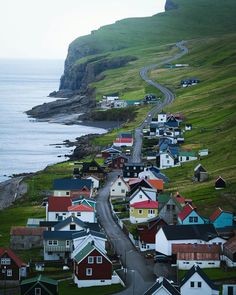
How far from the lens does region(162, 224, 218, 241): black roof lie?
70.5m

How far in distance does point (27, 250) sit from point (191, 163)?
50791 mm

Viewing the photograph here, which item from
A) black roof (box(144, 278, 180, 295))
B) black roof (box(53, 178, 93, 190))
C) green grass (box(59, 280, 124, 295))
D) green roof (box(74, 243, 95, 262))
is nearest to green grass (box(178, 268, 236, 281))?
green grass (box(59, 280, 124, 295))

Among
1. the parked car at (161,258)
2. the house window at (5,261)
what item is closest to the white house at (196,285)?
the parked car at (161,258)

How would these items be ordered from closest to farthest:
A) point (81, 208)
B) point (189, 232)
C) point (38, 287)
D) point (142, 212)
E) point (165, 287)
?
point (165, 287)
point (38, 287)
point (189, 232)
point (81, 208)
point (142, 212)

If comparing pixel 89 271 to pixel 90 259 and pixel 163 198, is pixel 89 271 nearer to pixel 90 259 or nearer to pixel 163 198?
pixel 90 259

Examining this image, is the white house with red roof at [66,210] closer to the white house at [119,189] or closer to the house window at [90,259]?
the white house at [119,189]

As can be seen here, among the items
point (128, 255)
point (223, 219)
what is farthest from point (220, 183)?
point (128, 255)

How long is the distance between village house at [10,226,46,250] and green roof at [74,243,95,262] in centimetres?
1051

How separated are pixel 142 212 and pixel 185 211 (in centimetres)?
610

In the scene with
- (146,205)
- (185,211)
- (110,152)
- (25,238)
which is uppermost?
(110,152)

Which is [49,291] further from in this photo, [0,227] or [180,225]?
[0,227]

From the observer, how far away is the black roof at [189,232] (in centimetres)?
7050

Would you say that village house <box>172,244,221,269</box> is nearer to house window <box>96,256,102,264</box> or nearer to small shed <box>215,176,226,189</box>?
house window <box>96,256,102,264</box>

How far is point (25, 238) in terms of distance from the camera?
2904 inches
